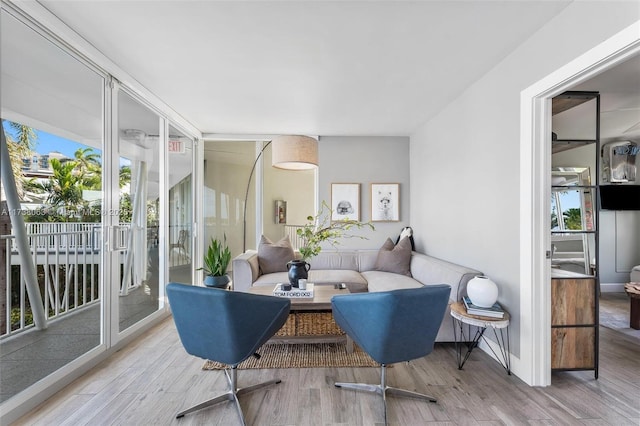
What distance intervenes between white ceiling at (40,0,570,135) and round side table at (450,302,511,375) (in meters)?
2.03

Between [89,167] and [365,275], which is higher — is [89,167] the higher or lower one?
the higher one

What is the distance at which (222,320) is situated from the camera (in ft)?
5.16

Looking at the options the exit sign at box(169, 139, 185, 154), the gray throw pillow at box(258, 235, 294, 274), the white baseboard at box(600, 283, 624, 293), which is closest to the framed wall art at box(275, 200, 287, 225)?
the gray throw pillow at box(258, 235, 294, 274)

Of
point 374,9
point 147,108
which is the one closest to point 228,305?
point 374,9

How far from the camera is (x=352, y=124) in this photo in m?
3.96

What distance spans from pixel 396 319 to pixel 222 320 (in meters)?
0.96

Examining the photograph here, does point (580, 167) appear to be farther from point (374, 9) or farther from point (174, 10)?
point (174, 10)

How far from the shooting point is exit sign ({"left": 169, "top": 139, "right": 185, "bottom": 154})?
12.1 feet

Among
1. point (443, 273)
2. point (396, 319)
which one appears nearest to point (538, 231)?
point (443, 273)

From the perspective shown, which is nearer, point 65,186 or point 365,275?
point 65,186

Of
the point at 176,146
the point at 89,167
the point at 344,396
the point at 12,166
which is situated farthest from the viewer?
the point at 176,146

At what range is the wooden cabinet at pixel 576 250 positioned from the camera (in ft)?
6.79

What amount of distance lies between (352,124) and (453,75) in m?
1.57

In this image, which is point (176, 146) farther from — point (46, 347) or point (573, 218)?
point (573, 218)
